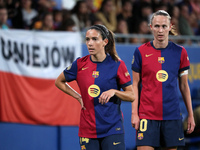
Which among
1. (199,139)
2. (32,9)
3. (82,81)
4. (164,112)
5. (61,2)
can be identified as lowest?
(199,139)

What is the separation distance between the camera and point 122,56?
941 centimetres

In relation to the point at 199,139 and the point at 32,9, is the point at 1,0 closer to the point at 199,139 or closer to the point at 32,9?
the point at 32,9

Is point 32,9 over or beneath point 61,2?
beneath

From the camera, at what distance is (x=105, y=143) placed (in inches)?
167

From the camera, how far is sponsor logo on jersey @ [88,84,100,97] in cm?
431

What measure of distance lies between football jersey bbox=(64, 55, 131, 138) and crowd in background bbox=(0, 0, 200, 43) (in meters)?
3.81

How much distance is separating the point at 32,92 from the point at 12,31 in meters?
1.28

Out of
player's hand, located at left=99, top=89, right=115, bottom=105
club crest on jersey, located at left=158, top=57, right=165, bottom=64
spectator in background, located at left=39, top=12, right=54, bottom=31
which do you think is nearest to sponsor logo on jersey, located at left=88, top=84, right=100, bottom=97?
player's hand, located at left=99, top=89, right=115, bottom=105

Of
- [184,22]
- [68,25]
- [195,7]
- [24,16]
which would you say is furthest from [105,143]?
[195,7]

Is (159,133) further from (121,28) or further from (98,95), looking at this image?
(121,28)

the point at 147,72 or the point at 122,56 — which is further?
the point at 122,56

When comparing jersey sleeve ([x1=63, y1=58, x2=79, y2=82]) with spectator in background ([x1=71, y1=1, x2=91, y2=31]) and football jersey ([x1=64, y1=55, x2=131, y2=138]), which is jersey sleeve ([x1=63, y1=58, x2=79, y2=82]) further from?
spectator in background ([x1=71, y1=1, x2=91, y2=31])

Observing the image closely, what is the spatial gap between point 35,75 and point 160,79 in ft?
11.8

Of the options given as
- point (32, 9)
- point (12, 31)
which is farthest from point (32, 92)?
point (32, 9)
